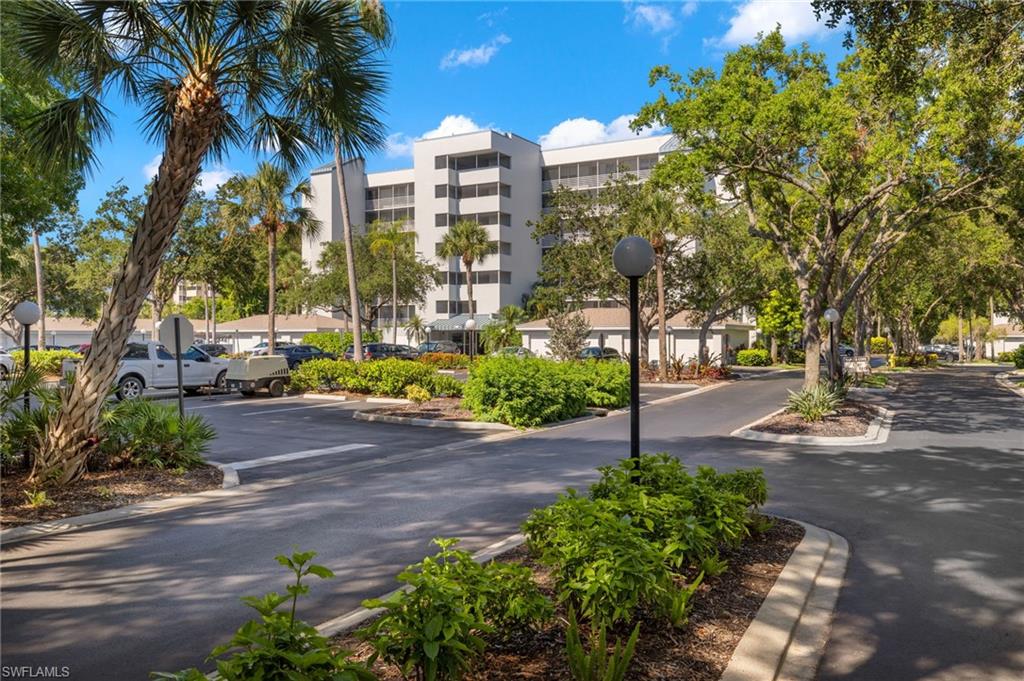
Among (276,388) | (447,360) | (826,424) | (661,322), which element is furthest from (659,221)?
(276,388)

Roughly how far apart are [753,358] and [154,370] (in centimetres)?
4039

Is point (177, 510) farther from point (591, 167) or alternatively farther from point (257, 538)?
point (591, 167)

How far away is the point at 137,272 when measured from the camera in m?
9.15

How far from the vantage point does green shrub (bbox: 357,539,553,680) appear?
3.26 meters

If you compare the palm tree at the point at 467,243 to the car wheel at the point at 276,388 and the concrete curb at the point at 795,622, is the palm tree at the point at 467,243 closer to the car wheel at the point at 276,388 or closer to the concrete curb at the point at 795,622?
the car wheel at the point at 276,388

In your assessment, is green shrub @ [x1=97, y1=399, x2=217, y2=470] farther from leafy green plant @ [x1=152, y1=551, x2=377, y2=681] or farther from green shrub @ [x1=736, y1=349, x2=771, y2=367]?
green shrub @ [x1=736, y1=349, x2=771, y2=367]

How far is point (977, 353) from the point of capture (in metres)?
72.9

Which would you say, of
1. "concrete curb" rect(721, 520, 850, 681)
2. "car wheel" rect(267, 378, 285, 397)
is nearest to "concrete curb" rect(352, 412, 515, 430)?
"car wheel" rect(267, 378, 285, 397)

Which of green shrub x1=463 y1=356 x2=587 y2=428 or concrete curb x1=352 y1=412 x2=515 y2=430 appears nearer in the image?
concrete curb x1=352 y1=412 x2=515 y2=430

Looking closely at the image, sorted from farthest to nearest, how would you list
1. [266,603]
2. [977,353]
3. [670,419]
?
[977,353], [670,419], [266,603]

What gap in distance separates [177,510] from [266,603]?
6396 millimetres

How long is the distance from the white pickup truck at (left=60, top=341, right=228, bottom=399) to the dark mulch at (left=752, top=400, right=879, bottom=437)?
17.0 metres

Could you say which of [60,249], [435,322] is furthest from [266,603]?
[435,322]

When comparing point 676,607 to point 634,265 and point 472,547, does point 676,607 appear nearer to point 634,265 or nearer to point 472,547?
point 472,547
